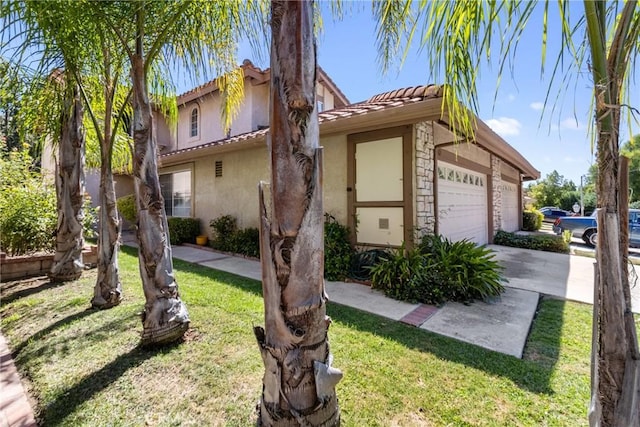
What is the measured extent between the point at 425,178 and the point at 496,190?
7.05 metres

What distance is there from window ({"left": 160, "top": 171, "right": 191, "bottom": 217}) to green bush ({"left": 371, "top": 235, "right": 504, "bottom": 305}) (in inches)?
355

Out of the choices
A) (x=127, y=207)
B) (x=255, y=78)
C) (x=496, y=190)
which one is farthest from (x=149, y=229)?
(x=496, y=190)

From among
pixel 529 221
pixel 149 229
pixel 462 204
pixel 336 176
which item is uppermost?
pixel 336 176

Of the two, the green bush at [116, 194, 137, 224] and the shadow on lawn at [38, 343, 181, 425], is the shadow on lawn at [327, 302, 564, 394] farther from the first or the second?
the green bush at [116, 194, 137, 224]

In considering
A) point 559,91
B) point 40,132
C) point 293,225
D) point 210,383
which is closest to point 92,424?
point 210,383

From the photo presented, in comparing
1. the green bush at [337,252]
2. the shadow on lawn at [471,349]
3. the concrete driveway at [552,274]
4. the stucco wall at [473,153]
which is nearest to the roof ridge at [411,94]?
the stucco wall at [473,153]

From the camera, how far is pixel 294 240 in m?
1.55

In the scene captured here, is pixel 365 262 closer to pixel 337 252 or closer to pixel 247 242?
pixel 337 252

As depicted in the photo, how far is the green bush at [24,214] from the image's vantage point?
6.28m

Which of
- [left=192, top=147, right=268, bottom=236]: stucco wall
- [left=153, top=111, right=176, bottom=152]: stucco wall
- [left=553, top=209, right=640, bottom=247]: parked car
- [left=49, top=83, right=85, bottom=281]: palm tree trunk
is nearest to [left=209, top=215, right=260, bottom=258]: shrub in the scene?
[left=192, top=147, right=268, bottom=236]: stucco wall

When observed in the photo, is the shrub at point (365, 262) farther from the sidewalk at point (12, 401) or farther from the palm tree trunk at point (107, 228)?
the sidewalk at point (12, 401)

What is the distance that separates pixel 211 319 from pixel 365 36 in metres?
3.99

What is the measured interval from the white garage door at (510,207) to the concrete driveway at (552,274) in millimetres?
3648

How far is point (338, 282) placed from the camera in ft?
21.0
